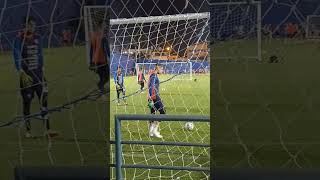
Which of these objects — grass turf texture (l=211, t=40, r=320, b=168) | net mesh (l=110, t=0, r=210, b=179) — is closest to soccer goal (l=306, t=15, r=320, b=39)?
grass turf texture (l=211, t=40, r=320, b=168)

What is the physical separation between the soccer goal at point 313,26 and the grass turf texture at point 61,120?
29.7 inches

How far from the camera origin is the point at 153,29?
2309mm

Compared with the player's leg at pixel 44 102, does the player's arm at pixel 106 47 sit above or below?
above

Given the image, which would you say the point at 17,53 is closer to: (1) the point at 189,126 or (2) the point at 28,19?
(2) the point at 28,19

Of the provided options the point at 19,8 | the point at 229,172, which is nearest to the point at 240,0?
the point at 229,172

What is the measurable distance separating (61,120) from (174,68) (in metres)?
0.80

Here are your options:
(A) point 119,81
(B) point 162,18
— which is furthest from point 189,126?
(B) point 162,18

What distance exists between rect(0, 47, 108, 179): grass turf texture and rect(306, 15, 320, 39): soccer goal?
0.75 m

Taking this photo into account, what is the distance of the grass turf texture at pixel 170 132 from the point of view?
Answer: 2.53m

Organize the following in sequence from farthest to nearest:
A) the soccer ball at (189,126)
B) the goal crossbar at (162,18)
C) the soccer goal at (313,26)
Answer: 1. the soccer ball at (189,126)
2. the goal crossbar at (162,18)
3. the soccer goal at (313,26)

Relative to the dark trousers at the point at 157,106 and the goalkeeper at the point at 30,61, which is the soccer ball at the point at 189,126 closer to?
the dark trousers at the point at 157,106

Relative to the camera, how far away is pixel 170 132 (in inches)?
115

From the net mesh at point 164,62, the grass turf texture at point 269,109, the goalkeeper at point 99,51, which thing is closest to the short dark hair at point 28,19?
the goalkeeper at point 99,51

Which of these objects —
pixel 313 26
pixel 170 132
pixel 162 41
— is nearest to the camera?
pixel 313 26
